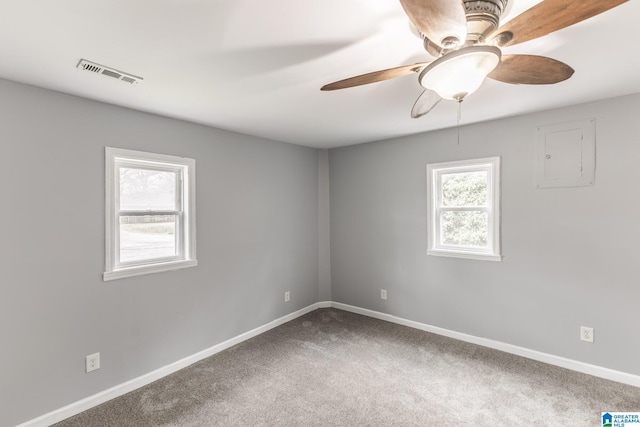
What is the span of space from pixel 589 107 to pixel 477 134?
88cm

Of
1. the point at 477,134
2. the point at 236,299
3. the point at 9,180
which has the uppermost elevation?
the point at 477,134

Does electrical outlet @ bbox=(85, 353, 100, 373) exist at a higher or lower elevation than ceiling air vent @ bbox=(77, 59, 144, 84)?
lower

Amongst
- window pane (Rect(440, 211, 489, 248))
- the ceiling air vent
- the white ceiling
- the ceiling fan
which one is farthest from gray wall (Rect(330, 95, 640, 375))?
the ceiling air vent

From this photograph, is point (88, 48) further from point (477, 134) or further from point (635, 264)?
point (635, 264)

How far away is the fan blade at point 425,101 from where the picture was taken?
165 centimetres

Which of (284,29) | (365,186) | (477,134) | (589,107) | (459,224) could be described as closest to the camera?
(284,29)

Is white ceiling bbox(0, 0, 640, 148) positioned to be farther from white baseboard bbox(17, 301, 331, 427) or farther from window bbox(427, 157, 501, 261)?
white baseboard bbox(17, 301, 331, 427)

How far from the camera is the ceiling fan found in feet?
3.20

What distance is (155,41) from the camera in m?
→ 1.55

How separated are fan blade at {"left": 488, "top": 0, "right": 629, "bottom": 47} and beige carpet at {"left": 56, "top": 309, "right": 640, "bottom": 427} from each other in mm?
2293

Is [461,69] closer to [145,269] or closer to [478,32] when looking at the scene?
[478,32]


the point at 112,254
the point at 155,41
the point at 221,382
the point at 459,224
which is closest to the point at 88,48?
the point at 155,41

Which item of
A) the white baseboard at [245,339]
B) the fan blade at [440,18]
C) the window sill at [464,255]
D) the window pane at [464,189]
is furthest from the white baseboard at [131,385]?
the fan blade at [440,18]

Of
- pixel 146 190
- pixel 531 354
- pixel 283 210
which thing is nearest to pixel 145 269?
pixel 146 190
